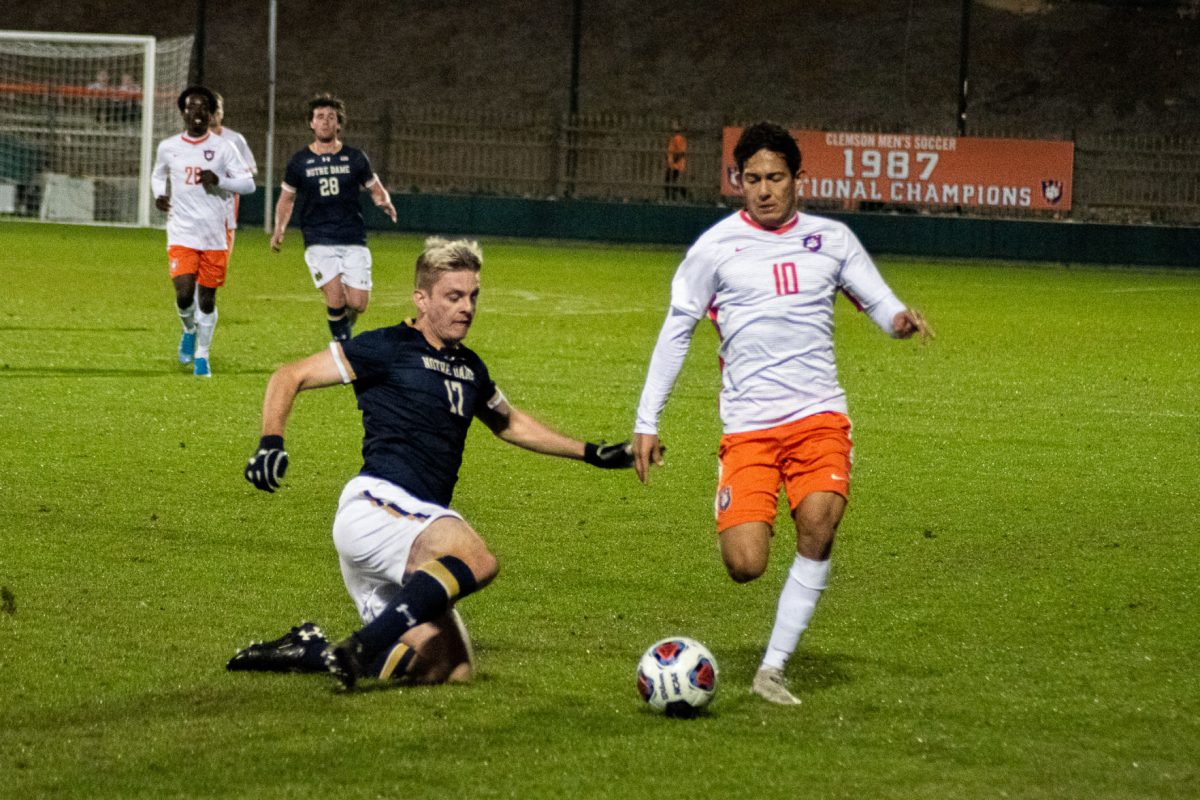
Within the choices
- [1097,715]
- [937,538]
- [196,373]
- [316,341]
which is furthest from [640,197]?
[1097,715]

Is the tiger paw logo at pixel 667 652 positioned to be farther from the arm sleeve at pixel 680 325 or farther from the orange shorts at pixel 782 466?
the arm sleeve at pixel 680 325

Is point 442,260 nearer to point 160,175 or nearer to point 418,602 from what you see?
point 418,602

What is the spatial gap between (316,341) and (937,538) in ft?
30.5

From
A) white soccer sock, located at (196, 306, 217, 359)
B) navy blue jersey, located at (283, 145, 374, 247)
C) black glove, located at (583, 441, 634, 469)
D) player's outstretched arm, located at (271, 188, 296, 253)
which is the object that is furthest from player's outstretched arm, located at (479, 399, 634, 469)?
player's outstretched arm, located at (271, 188, 296, 253)

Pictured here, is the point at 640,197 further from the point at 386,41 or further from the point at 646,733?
the point at 646,733

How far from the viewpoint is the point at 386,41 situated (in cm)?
5362

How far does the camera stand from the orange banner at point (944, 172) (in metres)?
31.3

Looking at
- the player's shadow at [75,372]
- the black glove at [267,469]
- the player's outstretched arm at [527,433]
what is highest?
the player's outstretched arm at [527,433]

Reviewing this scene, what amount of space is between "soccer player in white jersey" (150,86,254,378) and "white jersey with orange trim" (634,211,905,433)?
9.18 meters

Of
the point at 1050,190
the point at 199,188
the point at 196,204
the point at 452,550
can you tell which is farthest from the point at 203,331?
the point at 1050,190

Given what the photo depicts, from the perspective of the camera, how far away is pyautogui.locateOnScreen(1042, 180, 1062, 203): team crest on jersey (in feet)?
103

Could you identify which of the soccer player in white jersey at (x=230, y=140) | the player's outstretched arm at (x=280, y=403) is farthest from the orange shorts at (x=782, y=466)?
the soccer player in white jersey at (x=230, y=140)

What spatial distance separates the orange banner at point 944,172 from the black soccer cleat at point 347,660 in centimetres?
2618

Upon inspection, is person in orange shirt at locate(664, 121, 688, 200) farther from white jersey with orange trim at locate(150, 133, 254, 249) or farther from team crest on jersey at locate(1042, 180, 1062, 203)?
white jersey with orange trim at locate(150, 133, 254, 249)
